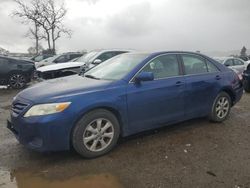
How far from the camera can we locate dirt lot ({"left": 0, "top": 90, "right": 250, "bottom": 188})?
3.55 metres

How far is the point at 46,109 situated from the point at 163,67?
2.23 m

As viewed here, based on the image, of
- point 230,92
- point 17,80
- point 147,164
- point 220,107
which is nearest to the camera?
point 147,164

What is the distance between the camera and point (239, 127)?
5.81m

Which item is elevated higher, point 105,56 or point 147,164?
point 105,56

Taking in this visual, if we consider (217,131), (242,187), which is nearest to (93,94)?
(242,187)

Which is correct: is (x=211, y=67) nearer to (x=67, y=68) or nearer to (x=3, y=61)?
(x=67, y=68)

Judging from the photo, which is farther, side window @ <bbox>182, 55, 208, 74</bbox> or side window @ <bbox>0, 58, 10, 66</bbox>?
side window @ <bbox>0, 58, 10, 66</bbox>

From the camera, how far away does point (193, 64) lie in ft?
18.3

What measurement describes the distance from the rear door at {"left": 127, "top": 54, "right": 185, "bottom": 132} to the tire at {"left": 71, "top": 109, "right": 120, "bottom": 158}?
36 centimetres

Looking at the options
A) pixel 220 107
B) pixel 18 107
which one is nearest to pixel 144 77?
pixel 18 107

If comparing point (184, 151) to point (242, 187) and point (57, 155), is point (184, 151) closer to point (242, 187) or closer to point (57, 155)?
point (242, 187)

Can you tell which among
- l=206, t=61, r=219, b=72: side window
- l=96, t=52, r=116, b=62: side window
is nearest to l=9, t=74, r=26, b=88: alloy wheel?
l=96, t=52, r=116, b=62: side window

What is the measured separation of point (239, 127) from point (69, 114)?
3.65 m

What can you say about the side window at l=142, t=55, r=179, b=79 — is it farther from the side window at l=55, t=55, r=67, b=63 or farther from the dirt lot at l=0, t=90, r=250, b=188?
the side window at l=55, t=55, r=67, b=63
